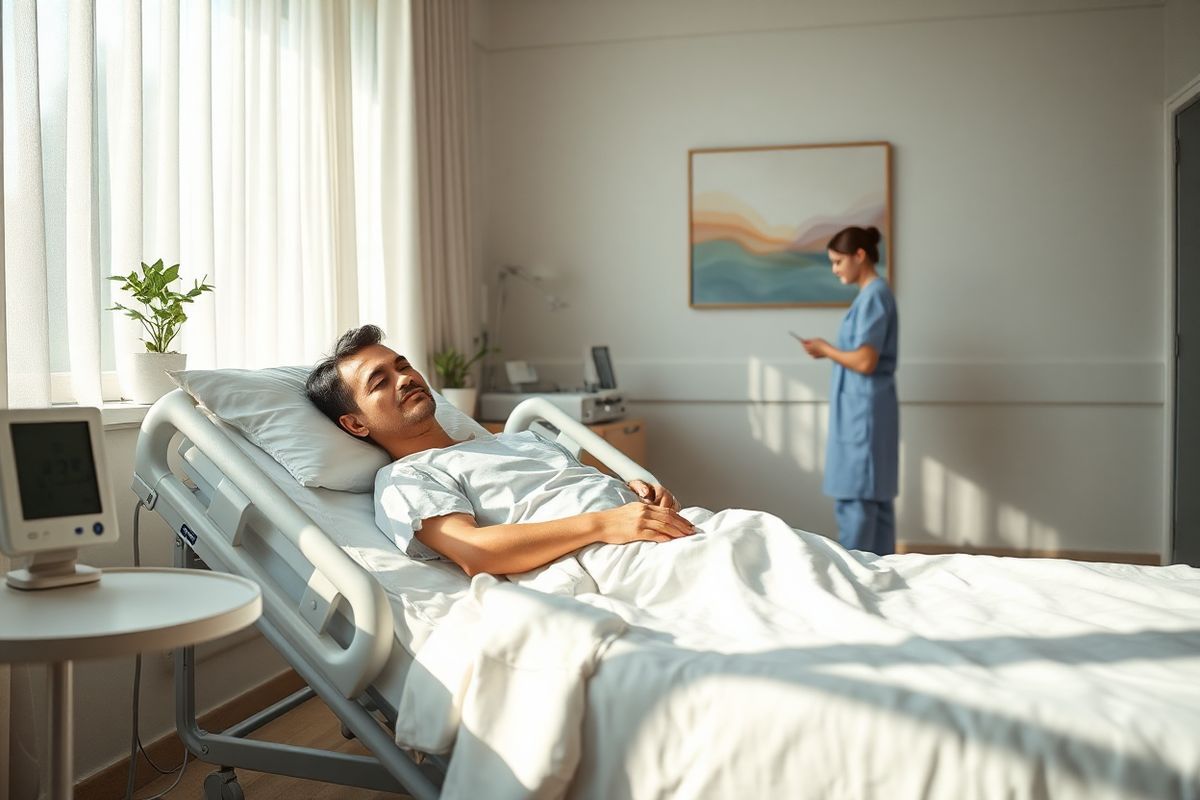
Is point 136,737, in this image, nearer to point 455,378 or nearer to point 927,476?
point 455,378

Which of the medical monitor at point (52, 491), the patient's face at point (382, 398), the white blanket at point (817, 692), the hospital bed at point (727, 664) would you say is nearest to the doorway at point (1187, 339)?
the hospital bed at point (727, 664)

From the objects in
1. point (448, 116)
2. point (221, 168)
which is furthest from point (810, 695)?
point (448, 116)

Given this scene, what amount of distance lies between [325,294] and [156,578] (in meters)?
1.98

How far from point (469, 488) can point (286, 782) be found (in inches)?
33.3

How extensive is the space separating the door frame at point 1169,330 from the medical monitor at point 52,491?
4.21 metres

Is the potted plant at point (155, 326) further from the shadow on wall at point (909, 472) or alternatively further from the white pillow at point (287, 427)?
the shadow on wall at point (909, 472)

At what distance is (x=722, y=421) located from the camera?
4.75m

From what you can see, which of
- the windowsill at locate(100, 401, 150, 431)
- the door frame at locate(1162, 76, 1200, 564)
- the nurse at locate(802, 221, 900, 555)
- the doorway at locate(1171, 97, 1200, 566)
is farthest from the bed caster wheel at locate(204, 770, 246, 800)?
the door frame at locate(1162, 76, 1200, 564)

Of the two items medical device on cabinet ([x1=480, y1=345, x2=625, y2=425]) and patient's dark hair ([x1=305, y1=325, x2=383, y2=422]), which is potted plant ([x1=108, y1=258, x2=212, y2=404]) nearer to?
patient's dark hair ([x1=305, y1=325, x2=383, y2=422])

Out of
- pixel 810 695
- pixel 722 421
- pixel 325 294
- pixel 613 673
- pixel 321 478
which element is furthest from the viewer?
pixel 722 421

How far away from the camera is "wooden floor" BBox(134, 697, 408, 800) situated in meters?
2.26

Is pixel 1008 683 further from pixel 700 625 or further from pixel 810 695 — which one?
pixel 700 625

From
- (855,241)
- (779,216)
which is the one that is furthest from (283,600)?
(779,216)

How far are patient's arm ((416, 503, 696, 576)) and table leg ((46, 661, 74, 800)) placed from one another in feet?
2.49
